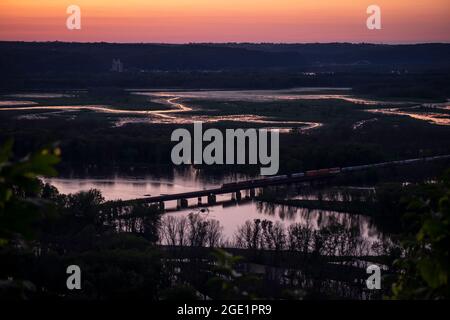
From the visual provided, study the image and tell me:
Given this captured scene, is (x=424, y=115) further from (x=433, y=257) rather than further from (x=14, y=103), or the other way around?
(x=433, y=257)

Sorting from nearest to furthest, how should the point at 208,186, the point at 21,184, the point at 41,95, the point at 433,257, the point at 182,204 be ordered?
the point at 21,184
the point at 433,257
the point at 182,204
the point at 208,186
the point at 41,95

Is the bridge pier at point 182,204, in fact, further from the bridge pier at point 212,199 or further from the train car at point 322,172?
the train car at point 322,172

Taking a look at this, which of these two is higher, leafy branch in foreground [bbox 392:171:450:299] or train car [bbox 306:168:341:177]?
train car [bbox 306:168:341:177]

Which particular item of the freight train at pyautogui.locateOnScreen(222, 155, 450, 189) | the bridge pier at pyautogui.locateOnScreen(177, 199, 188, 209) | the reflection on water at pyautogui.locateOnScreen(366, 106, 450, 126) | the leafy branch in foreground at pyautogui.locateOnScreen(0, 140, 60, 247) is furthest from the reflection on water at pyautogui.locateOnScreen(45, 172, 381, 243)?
the reflection on water at pyautogui.locateOnScreen(366, 106, 450, 126)

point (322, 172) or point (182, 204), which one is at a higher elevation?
point (322, 172)

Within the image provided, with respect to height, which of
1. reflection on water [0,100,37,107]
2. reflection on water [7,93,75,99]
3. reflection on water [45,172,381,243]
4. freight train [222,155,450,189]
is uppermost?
reflection on water [7,93,75,99]

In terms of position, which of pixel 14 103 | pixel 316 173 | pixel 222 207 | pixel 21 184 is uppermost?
pixel 14 103

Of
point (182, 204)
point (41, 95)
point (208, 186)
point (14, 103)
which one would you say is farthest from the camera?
point (41, 95)

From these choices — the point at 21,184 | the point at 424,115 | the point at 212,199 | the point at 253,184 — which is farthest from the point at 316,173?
the point at 21,184

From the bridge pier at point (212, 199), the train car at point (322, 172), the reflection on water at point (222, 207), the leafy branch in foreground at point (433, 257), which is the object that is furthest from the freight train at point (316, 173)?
the leafy branch in foreground at point (433, 257)

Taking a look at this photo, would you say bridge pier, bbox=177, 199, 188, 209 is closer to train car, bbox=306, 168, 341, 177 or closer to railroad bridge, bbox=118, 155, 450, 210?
railroad bridge, bbox=118, 155, 450, 210

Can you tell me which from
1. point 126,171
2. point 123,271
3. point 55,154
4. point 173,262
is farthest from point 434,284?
point 126,171
